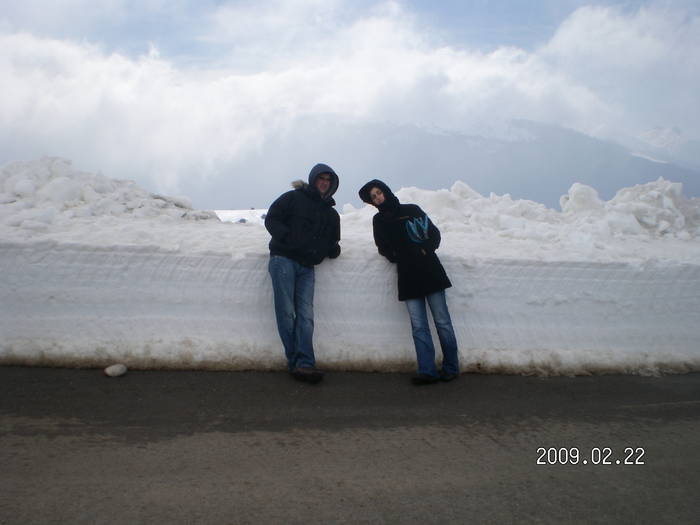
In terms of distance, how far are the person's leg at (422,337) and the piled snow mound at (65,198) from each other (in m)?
3.53

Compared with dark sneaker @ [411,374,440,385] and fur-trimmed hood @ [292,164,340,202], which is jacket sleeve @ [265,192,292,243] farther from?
dark sneaker @ [411,374,440,385]

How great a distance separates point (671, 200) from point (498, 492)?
741 cm

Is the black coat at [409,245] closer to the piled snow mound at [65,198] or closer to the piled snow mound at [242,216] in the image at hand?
the piled snow mound at [242,216]

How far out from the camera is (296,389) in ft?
15.6

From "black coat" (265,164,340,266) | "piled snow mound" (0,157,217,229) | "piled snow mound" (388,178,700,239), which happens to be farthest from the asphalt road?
"piled snow mound" (388,178,700,239)

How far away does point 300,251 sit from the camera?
525 centimetres

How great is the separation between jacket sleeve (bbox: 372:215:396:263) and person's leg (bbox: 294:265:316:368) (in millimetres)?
800

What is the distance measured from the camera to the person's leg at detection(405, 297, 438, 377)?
5180mm

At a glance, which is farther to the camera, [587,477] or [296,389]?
[296,389]

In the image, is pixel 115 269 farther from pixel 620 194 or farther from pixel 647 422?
pixel 620 194

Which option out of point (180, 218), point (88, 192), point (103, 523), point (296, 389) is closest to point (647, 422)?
point (296, 389)

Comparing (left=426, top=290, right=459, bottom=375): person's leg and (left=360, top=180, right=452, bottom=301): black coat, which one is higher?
(left=360, top=180, right=452, bottom=301): black coat

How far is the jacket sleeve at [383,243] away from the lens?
5.60 m

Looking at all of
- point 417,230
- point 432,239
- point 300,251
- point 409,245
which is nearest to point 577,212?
point 432,239
